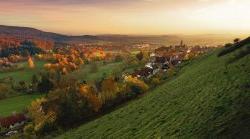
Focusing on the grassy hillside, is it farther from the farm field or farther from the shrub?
the farm field

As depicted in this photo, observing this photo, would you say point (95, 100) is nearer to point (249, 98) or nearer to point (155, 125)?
point (155, 125)

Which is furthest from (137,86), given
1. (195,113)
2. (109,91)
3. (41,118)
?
(195,113)

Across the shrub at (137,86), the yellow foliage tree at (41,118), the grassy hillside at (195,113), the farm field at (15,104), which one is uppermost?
the grassy hillside at (195,113)

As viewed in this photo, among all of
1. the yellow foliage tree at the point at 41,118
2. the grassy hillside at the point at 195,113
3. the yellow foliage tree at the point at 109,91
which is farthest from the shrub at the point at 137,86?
the grassy hillside at the point at 195,113

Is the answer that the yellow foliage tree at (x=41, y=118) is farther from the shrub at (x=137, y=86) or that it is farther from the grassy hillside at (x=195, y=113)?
the grassy hillside at (x=195, y=113)

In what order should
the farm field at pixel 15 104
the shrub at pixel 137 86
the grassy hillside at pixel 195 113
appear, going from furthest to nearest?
the farm field at pixel 15 104
the shrub at pixel 137 86
the grassy hillside at pixel 195 113

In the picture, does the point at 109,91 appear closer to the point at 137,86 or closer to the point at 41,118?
the point at 137,86

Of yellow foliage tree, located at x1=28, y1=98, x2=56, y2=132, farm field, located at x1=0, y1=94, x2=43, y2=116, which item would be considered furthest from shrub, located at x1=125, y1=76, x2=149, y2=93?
farm field, located at x1=0, y1=94, x2=43, y2=116

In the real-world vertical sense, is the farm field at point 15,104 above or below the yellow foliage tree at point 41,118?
below

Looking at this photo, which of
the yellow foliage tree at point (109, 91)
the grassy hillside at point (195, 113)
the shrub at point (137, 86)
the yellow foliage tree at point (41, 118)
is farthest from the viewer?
the yellow foliage tree at point (109, 91)
